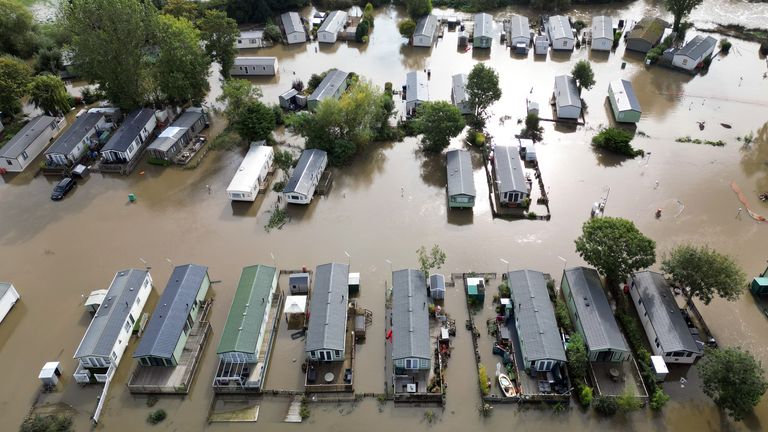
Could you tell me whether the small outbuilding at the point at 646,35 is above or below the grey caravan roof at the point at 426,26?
below

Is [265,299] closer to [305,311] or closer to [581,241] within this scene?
[305,311]

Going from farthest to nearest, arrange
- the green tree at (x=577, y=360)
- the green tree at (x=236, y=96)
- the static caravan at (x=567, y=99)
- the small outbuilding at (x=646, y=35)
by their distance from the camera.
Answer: the small outbuilding at (x=646, y=35)
the static caravan at (x=567, y=99)
the green tree at (x=236, y=96)
the green tree at (x=577, y=360)

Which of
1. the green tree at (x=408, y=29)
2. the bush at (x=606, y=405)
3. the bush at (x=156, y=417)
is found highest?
the green tree at (x=408, y=29)

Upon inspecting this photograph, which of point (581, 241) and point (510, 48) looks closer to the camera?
point (581, 241)

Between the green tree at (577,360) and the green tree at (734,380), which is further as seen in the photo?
the green tree at (577,360)

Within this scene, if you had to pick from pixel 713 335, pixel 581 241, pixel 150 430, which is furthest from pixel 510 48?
pixel 150 430

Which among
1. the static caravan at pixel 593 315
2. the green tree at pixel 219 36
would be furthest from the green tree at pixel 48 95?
the static caravan at pixel 593 315

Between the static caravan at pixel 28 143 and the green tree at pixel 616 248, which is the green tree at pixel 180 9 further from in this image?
the green tree at pixel 616 248
